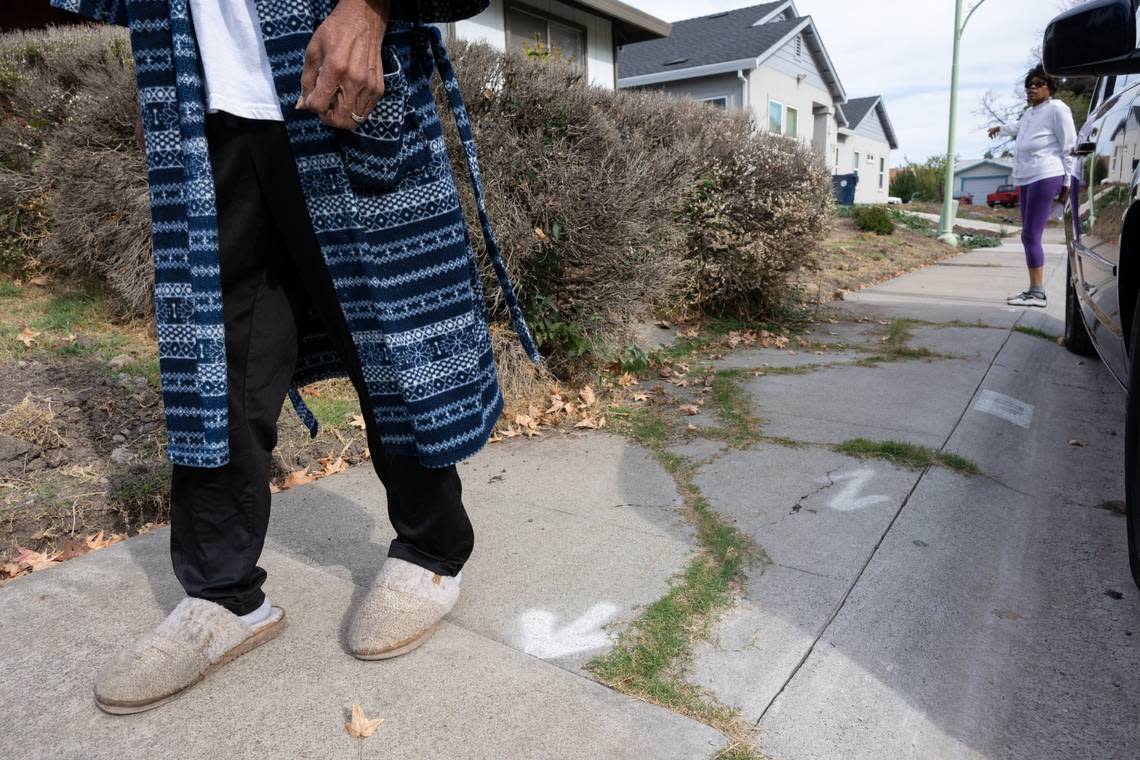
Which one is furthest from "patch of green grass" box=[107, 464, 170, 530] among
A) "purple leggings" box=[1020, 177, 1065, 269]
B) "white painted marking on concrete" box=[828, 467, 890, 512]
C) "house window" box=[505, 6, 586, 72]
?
"house window" box=[505, 6, 586, 72]

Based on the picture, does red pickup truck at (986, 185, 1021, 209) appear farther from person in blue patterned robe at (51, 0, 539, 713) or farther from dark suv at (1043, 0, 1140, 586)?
person in blue patterned robe at (51, 0, 539, 713)

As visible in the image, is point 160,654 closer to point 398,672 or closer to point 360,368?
point 398,672

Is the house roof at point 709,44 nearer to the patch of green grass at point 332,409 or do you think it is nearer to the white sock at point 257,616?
the patch of green grass at point 332,409

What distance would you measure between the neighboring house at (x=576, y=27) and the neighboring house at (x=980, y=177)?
7362 centimetres

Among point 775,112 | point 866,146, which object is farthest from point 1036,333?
point 866,146

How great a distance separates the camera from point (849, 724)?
169 cm

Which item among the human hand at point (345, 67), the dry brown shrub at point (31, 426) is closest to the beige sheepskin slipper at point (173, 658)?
the human hand at point (345, 67)

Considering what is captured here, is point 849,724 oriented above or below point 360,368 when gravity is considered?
below

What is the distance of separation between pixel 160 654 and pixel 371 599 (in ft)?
1.60

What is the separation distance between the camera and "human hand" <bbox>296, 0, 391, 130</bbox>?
4.71ft

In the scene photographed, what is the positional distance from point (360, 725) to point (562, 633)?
0.58m

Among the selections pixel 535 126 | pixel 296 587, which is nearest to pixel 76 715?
pixel 296 587

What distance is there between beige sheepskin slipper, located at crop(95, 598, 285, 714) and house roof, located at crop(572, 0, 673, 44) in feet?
37.9

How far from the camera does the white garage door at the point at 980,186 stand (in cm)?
7594
